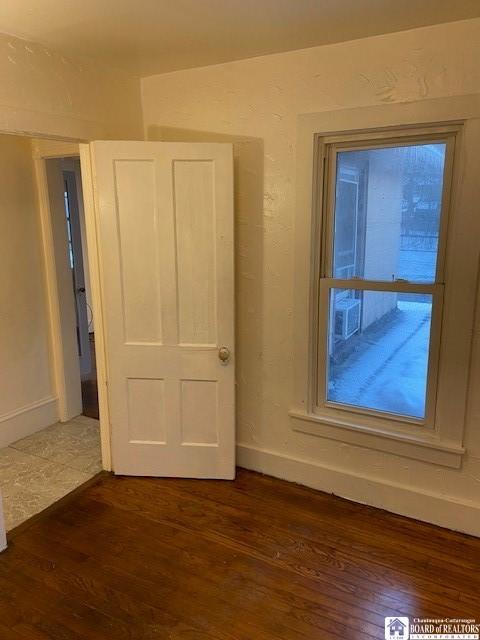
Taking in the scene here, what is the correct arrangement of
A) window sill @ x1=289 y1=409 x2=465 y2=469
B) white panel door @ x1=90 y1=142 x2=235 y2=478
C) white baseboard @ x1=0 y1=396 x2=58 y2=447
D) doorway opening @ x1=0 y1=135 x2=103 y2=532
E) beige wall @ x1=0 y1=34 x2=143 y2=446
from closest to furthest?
beige wall @ x1=0 y1=34 x2=143 y2=446
window sill @ x1=289 y1=409 x2=465 y2=469
white panel door @ x1=90 y1=142 x2=235 y2=478
doorway opening @ x1=0 y1=135 x2=103 y2=532
white baseboard @ x1=0 y1=396 x2=58 y2=447

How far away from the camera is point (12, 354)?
3.35 metres

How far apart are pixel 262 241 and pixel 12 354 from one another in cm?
201

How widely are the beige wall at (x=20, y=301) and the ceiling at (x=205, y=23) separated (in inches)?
45.9

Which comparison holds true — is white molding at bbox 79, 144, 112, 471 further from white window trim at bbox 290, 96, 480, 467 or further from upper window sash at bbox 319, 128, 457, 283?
upper window sash at bbox 319, 128, 457, 283

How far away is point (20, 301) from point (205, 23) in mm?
2288

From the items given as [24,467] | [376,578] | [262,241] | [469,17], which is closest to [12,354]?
[24,467]

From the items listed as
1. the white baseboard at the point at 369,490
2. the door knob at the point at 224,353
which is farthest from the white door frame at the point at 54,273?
the white baseboard at the point at 369,490

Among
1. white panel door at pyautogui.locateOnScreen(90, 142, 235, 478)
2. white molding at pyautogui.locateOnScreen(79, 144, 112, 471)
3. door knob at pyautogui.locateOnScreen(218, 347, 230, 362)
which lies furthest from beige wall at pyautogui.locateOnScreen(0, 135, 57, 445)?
door knob at pyautogui.locateOnScreen(218, 347, 230, 362)

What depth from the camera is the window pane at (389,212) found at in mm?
2279

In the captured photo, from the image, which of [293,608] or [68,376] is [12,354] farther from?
[293,608]

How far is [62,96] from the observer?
2420mm

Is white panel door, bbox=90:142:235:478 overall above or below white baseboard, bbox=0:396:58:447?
above

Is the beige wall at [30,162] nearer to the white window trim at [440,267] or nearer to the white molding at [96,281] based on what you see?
the white molding at [96,281]

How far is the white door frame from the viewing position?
2.69 metres
